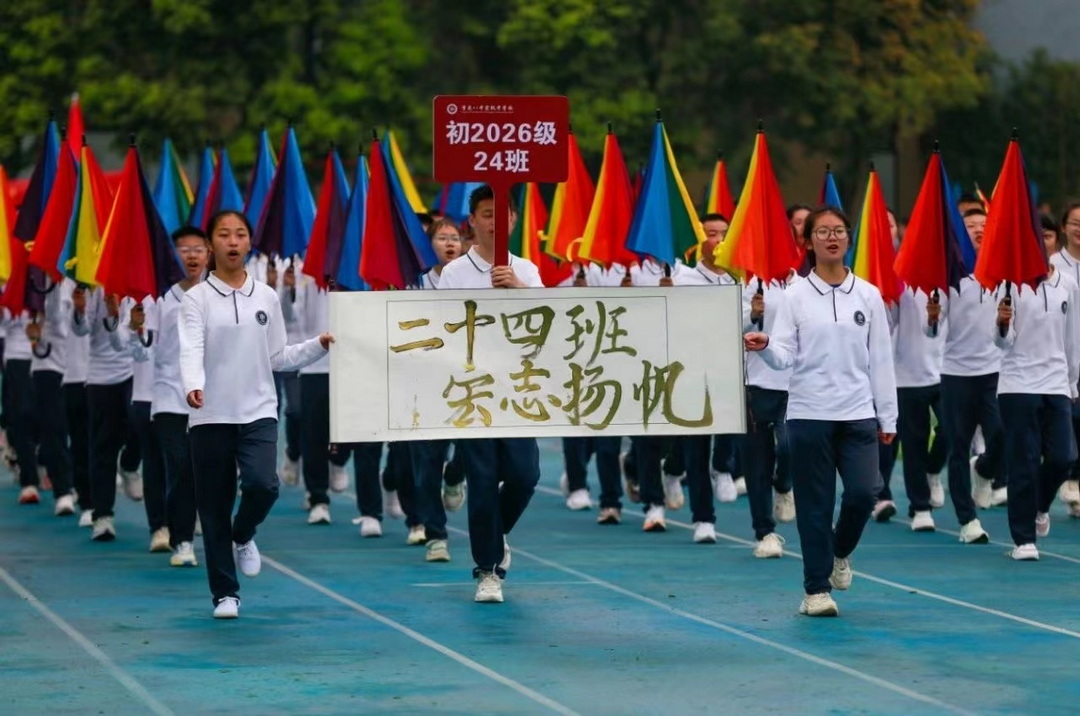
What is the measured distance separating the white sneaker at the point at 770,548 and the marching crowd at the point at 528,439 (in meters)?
0.01

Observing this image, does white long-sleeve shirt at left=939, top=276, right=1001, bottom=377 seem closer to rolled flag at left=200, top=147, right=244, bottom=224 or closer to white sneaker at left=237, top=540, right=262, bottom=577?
rolled flag at left=200, top=147, right=244, bottom=224

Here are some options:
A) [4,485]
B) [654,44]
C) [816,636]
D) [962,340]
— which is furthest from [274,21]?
[816,636]

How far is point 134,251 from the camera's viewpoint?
15.4 metres

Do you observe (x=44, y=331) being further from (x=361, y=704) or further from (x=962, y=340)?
(x=361, y=704)

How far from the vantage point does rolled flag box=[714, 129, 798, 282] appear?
15609 millimetres

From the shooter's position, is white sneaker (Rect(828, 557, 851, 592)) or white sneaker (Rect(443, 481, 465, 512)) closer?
white sneaker (Rect(828, 557, 851, 592))

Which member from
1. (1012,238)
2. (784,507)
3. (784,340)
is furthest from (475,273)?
(1012,238)

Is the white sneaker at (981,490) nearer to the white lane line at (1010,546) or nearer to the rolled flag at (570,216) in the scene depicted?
the white lane line at (1010,546)

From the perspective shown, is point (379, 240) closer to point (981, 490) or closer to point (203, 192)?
point (203, 192)

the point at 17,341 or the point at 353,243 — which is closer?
the point at 353,243

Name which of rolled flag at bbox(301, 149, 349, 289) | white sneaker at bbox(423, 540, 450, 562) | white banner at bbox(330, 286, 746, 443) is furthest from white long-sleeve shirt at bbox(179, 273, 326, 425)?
rolled flag at bbox(301, 149, 349, 289)

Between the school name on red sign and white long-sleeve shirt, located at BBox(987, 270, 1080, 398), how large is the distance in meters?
3.83

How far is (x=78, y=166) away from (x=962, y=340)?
644cm

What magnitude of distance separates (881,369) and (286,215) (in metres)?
6.91
